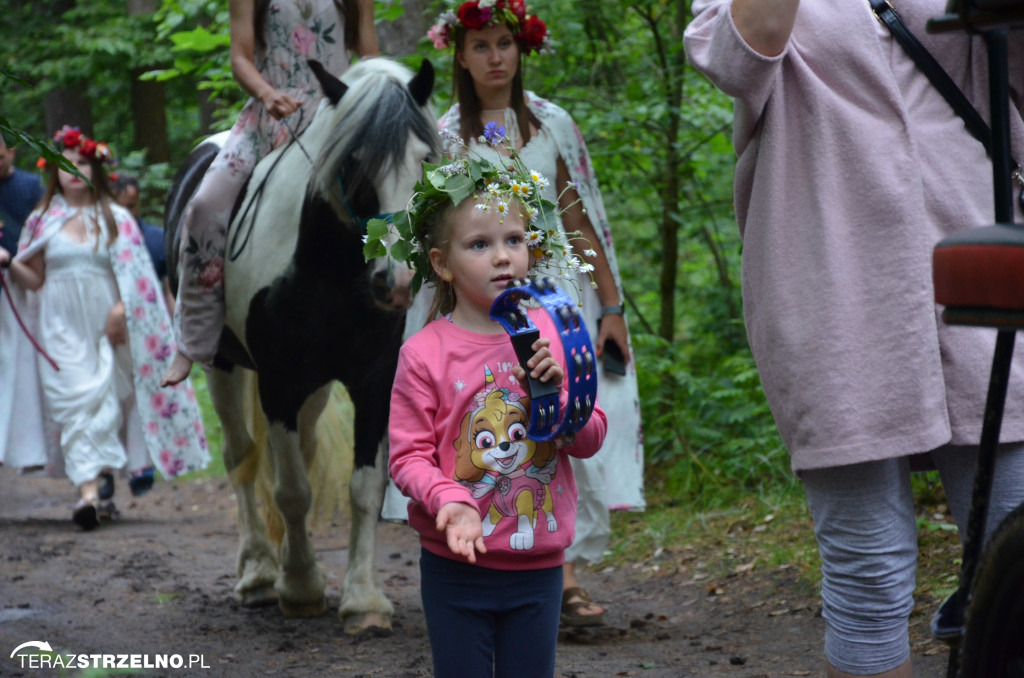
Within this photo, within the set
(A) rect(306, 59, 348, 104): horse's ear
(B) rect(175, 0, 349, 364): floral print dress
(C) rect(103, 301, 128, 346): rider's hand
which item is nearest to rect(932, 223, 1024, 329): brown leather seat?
(A) rect(306, 59, 348, 104): horse's ear

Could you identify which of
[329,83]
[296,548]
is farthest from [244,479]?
[329,83]

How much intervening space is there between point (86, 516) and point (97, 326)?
1.45 meters

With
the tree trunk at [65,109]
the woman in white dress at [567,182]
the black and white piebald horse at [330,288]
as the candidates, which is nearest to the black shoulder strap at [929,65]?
the black and white piebald horse at [330,288]

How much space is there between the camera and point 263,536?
17.5ft

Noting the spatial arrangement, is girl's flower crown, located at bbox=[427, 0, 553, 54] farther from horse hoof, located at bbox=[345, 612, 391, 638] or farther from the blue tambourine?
the blue tambourine

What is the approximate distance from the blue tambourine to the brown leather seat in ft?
2.36

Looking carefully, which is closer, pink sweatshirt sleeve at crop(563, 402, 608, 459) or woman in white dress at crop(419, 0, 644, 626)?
pink sweatshirt sleeve at crop(563, 402, 608, 459)

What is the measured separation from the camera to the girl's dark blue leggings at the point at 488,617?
2.37 m

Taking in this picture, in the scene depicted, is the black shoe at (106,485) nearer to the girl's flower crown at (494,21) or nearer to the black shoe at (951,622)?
the girl's flower crown at (494,21)

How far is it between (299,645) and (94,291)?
4.47m

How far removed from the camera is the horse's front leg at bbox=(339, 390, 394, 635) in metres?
4.41

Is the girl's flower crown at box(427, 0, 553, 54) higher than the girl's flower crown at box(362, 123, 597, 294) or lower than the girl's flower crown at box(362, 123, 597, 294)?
higher

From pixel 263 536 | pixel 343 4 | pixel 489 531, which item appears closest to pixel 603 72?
pixel 343 4

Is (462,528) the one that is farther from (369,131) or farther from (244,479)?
(244,479)
